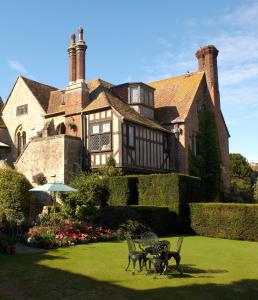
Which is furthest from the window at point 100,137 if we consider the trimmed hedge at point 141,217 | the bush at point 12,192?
the trimmed hedge at point 141,217

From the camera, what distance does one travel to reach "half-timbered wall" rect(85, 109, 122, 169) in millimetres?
24922

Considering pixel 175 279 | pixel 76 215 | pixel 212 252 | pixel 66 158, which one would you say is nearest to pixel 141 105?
pixel 66 158

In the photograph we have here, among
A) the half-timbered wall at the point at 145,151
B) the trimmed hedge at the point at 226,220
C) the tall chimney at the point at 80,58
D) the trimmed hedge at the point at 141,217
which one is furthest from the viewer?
the tall chimney at the point at 80,58

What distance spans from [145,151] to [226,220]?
8509 mm

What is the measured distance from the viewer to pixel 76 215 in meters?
19.9

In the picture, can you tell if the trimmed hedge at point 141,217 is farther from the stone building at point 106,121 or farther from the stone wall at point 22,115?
the stone wall at point 22,115

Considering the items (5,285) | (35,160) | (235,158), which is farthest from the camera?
(235,158)

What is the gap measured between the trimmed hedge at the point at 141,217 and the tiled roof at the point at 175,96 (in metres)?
10.2

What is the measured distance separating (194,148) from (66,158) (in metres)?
10.4

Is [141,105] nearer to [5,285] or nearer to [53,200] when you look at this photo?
[53,200]

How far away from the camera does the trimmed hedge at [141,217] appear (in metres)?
18.5

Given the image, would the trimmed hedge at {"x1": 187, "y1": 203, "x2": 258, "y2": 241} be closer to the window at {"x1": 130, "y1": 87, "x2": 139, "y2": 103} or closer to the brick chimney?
the window at {"x1": 130, "y1": 87, "x2": 139, "y2": 103}

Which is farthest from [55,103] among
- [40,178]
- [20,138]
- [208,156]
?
[208,156]

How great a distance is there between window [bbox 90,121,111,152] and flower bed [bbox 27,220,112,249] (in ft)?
27.8
